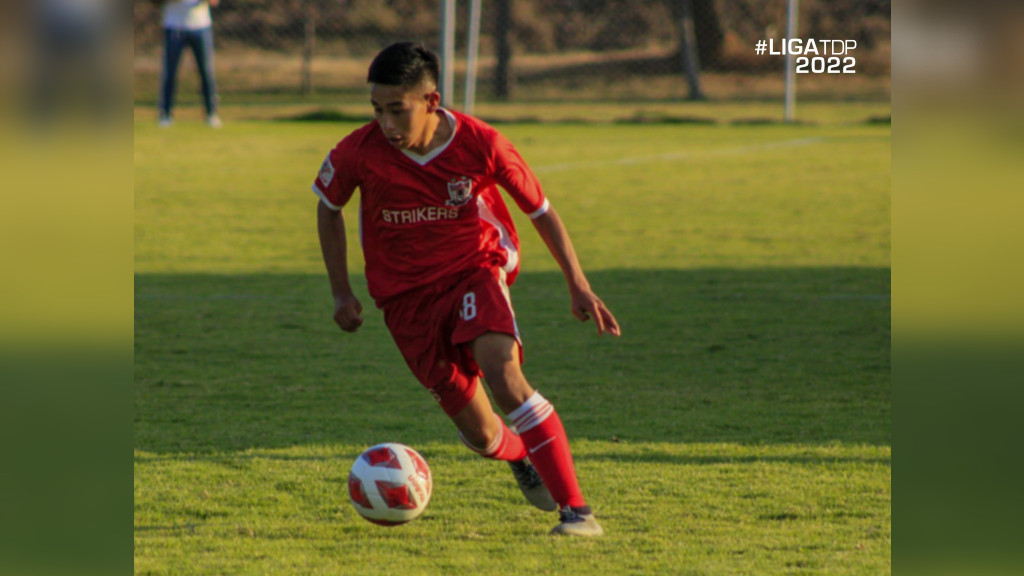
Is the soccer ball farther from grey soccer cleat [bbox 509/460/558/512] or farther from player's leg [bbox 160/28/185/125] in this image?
player's leg [bbox 160/28/185/125]

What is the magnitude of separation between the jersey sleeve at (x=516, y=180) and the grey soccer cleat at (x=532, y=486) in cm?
78

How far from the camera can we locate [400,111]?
3.38 metres

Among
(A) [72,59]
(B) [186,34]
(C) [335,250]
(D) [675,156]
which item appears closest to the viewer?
(A) [72,59]

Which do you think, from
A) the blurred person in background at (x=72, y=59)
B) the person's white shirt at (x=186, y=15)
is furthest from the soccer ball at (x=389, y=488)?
the person's white shirt at (x=186, y=15)

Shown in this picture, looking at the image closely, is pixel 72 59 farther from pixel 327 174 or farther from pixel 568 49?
pixel 568 49

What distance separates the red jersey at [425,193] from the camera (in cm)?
355

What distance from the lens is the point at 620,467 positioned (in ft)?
13.3

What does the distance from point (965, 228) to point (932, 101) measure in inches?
11.0

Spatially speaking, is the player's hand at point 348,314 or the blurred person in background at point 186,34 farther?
the blurred person in background at point 186,34

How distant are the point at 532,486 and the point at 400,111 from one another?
3.97 feet

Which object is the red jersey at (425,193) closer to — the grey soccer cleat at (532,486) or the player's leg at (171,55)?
the grey soccer cleat at (532,486)

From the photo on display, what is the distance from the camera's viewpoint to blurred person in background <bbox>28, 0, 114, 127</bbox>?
1216mm

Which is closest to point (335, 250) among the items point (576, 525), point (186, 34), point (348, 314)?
point (348, 314)

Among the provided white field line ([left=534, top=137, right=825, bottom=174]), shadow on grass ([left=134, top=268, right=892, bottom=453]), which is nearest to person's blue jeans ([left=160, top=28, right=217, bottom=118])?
white field line ([left=534, top=137, right=825, bottom=174])
